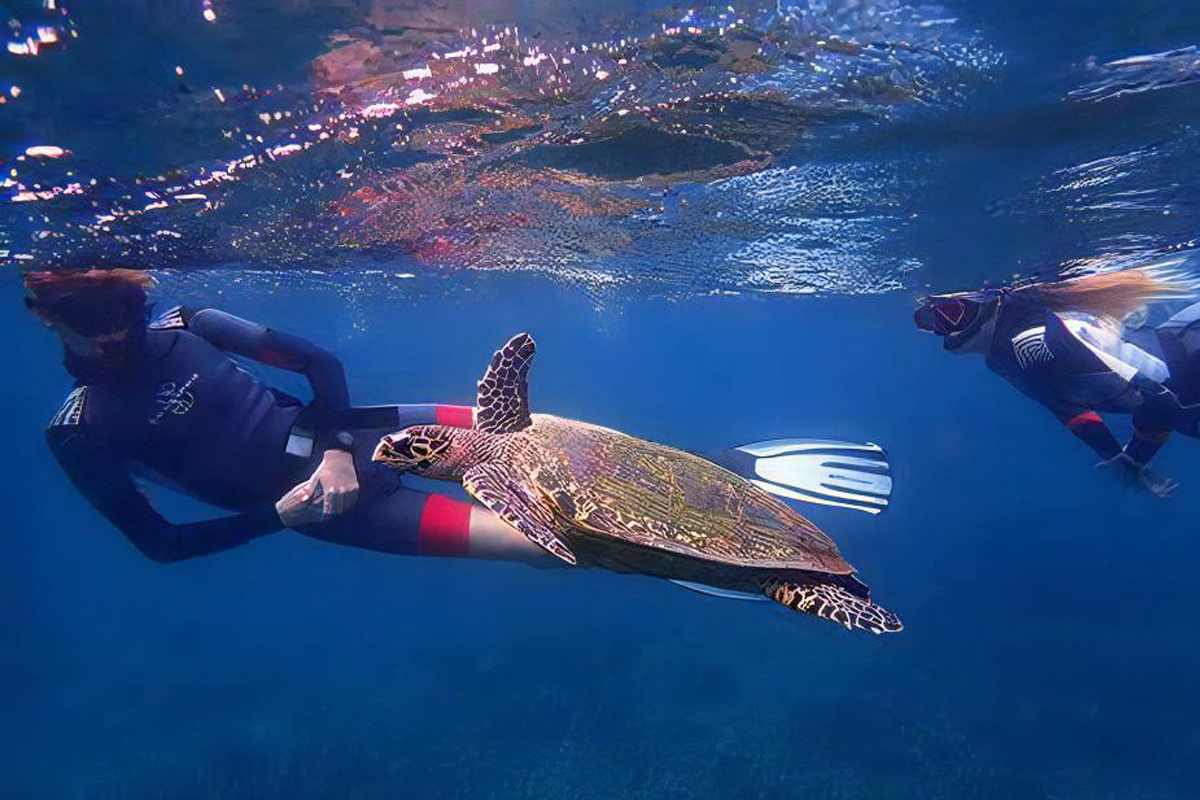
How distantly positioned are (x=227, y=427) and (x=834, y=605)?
4.99 metres

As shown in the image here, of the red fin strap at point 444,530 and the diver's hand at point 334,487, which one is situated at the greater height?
the diver's hand at point 334,487

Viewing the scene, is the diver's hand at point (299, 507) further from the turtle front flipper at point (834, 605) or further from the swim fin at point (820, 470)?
the turtle front flipper at point (834, 605)

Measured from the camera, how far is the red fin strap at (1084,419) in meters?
7.84

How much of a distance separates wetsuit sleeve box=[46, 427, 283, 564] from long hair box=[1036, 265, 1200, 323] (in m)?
14.3

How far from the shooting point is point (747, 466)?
5422mm

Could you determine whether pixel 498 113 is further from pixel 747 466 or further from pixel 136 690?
pixel 136 690

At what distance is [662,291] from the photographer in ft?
77.3

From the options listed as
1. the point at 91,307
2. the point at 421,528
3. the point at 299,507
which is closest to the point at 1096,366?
the point at 421,528

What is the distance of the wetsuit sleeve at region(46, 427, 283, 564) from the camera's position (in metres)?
5.04

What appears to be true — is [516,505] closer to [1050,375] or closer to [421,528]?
[421,528]

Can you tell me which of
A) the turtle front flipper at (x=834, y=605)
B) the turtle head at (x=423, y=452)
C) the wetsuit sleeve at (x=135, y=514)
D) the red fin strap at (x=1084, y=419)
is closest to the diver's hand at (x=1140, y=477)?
the red fin strap at (x=1084, y=419)

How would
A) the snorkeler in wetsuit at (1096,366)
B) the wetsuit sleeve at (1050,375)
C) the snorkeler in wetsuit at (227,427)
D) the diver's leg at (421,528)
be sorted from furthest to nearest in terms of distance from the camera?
the wetsuit sleeve at (1050,375) → the snorkeler in wetsuit at (1096,366) → the diver's leg at (421,528) → the snorkeler in wetsuit at (227,427)

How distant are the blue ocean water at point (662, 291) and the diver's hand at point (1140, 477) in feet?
12.0

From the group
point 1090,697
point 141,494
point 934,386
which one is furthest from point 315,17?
point 934,386
